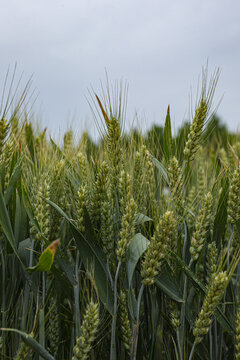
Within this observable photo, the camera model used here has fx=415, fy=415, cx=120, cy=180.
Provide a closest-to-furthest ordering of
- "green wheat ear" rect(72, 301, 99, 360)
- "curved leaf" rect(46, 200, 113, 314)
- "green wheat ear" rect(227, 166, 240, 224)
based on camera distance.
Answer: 1. "green wheat ear" rect(72, 301, 99, 360)
2. "curved leaf" rect(46, 200, 113, 314)
3. "green wheat ear" rect(227, 166, 240, 224)

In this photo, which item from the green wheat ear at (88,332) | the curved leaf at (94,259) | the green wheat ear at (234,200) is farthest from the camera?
the green wheat ear at (234,200)

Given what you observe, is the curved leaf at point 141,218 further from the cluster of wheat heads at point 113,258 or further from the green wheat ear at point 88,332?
the green wheat ear at point 88,332

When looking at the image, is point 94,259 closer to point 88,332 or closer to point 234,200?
point 88,332

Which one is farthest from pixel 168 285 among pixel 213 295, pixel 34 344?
pixel 34 344

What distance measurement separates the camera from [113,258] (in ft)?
4.30

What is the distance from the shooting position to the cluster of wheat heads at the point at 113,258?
1177mm

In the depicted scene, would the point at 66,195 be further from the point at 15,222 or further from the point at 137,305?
the point at 137,305

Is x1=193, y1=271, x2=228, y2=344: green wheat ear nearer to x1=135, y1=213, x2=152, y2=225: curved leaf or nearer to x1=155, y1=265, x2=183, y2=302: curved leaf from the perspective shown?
x1=155, y1=265, x2=183, y2=302: curved leaf

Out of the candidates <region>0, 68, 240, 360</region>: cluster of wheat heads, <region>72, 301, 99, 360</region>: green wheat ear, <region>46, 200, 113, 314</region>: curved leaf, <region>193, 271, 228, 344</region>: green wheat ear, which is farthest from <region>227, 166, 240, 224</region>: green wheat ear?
<region>72, 301, 99, 360</region>: green wheat ear

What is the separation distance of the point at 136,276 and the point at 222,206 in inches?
15.6

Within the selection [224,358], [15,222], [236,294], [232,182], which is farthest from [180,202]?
[224,358]

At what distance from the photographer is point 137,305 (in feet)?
3.86

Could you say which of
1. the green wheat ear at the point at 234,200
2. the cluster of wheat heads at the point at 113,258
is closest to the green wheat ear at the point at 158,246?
the cluster of wheat heads at the point at 113,258

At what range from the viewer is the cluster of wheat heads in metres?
1.18
